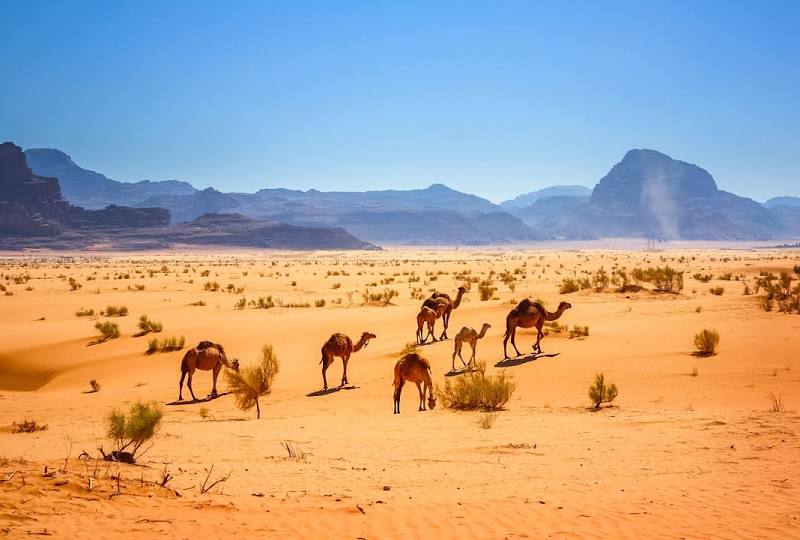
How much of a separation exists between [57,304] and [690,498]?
3043 cm

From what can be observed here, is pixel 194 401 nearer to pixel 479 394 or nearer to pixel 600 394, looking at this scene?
pixel 479 394

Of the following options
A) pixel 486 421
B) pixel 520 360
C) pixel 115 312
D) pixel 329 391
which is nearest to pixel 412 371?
pixel 486 421

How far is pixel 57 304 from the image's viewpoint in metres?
31.1

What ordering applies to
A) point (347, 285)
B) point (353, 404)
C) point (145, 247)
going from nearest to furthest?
point (353, 404)
point (347, 285)
point (145, 247)

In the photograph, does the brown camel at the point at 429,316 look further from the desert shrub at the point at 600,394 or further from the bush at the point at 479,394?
the desert shrub at the point at 600,394

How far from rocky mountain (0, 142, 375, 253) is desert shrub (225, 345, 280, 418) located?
134m

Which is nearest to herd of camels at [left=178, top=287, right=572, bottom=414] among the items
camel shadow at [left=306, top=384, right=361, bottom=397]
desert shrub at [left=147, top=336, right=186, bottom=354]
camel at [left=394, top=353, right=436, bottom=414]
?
camel at [left=394, top=353, right=436, bottom=414]

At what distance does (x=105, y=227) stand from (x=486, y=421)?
529ft

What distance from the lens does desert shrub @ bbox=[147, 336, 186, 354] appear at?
64.5ft

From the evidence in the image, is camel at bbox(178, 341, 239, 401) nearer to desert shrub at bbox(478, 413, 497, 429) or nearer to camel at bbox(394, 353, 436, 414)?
camel at bbox(394, 353, 436, 414)

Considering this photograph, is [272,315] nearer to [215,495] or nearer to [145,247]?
[215,495]

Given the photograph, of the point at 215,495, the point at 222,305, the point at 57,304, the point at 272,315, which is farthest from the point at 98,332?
the point at 215,495

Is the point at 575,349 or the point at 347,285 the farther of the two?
the point at 347,285

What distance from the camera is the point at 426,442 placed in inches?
375
